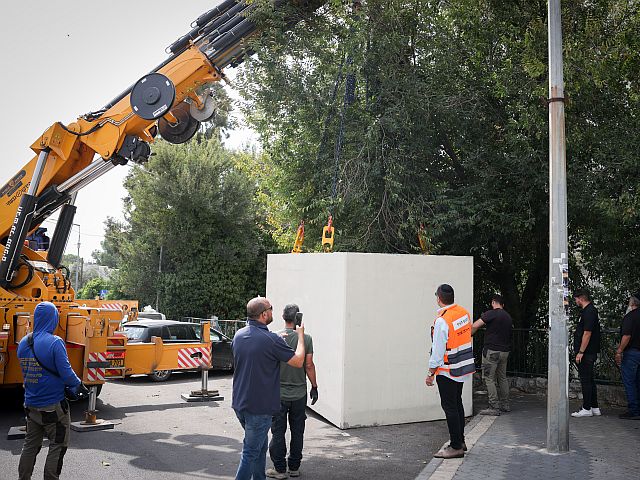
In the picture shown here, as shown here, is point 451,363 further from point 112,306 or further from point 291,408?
point 112,306

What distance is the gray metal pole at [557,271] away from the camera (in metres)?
7.14

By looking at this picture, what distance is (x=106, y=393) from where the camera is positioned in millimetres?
12125

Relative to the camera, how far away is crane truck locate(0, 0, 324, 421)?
9742mm

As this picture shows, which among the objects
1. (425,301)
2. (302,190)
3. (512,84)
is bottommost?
(425,301)

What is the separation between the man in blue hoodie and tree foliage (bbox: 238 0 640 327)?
6381 mm

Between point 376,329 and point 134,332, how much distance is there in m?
6.96

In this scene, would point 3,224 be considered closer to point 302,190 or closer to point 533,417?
point 302,190

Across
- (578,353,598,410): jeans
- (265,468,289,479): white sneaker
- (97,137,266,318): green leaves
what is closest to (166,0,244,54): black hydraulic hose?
(265,468,289,479): white sneaker

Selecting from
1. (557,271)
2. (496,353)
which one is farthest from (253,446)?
(496,353)

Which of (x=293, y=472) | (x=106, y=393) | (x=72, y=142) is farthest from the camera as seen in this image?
(x=106, y=393)

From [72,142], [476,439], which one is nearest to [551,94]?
[476,439]

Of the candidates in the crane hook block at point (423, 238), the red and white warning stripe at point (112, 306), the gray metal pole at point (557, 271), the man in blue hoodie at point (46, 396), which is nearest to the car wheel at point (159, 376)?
the red and white warning stripe at point (112, 306)

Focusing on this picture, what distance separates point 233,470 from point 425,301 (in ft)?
13.2

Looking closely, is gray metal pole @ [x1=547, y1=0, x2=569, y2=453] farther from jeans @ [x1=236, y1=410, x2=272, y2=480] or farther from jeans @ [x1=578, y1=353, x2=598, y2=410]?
jeans @ [x1=236, y1=410, x2=272, y2=480]
